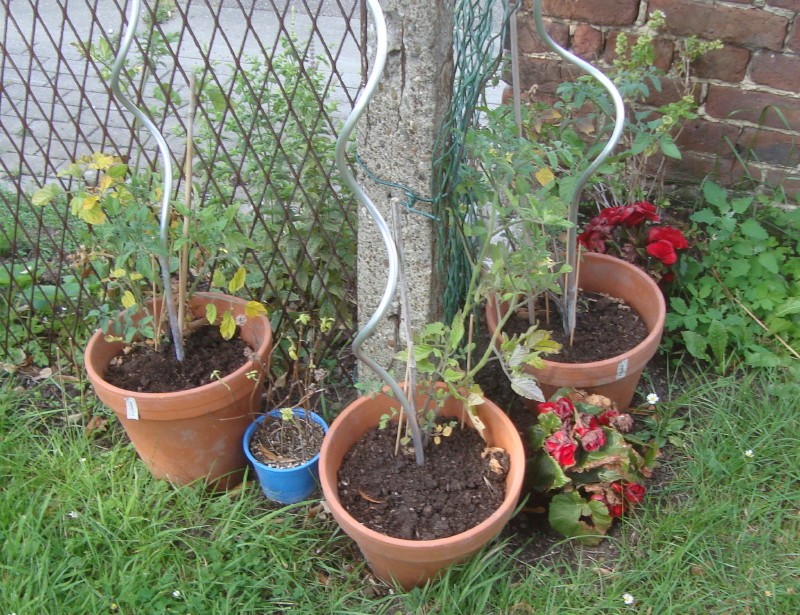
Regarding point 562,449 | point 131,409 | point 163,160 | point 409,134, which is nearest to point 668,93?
point 409,134

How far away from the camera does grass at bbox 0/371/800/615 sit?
2107 mm

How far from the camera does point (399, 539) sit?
194cm

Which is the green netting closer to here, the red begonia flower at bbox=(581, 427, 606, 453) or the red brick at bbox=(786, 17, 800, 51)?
the red begonia flower at bbox=(581, 427, 606, 453)

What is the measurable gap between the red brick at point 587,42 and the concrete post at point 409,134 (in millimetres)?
1207

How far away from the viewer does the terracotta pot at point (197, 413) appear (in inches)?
87.4

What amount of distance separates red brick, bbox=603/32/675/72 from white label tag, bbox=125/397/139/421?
2.13 meters

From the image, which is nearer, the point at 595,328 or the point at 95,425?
the point at 595,328

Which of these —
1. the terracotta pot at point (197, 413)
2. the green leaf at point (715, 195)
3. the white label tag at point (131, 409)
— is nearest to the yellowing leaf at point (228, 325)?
the terracotta pot at point (197, 413)

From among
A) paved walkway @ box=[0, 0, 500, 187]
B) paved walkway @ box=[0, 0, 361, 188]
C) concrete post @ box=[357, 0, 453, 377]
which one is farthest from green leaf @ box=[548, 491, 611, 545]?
paved walkway @ box=[0, 0, 361, 188]

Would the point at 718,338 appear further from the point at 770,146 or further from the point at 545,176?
the point at 545,176

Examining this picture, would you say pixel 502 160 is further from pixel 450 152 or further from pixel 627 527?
pixel 627 527

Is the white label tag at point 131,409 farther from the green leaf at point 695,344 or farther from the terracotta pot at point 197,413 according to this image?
the green leaf at point 695,344

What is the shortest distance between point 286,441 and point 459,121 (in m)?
1.12

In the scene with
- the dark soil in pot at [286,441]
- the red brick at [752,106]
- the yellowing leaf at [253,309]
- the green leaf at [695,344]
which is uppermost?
the red brick at [752,106]
